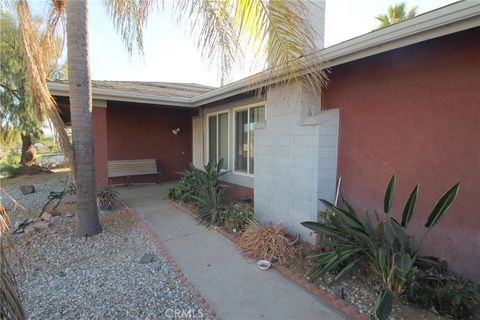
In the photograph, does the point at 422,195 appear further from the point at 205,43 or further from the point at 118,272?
the point at 118,272

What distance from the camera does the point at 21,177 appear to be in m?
11.0

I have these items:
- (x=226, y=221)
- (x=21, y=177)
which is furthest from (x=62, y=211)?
(x=21, y=177)

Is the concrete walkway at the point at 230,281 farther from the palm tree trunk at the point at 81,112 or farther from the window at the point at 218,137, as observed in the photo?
the window at the point at 218,137

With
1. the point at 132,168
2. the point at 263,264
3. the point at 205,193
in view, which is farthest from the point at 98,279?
the point at 132,168

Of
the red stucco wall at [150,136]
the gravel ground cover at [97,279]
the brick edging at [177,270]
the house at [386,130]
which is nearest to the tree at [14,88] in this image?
the red stucco wall at [150,136]

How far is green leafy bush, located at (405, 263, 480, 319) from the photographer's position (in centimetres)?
217

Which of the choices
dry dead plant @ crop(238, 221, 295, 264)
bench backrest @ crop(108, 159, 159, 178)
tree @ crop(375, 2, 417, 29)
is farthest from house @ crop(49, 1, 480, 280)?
tree @ crop(375, 2, 417, 29)

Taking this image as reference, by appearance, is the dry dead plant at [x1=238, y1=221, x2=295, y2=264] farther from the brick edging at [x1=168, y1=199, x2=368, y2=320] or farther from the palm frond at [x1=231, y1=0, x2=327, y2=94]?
the palm frond at [x1=231, y1=0, x2=327, y2=94]

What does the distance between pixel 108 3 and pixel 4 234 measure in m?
3.92

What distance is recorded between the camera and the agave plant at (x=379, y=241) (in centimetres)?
219

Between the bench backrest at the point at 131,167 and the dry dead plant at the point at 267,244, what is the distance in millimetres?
5591

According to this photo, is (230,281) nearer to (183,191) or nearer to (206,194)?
(206,194)

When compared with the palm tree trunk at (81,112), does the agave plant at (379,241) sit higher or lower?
lower
